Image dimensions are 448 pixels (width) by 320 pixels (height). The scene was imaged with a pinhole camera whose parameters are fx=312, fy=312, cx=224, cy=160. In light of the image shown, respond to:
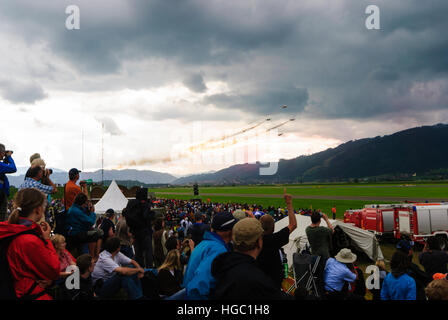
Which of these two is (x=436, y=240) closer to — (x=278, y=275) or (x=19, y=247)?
(x=278, y=275)

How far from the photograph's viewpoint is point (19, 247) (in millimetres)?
2678

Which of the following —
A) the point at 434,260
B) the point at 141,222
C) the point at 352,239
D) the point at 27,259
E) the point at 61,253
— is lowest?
the point at 352,239

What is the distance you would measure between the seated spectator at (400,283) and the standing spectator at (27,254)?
4640 mm

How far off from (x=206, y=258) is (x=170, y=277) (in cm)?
246

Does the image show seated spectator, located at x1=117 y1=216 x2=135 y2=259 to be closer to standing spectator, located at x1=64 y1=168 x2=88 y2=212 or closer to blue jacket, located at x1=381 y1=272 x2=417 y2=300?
standing spectator, located at x1=64 y1=168 x2=88 y2=212

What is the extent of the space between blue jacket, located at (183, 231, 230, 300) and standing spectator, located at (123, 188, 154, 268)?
402cm

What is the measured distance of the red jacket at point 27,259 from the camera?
8.77 ft

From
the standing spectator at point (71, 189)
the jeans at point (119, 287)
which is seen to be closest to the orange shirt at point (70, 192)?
the standing spectator at point (71, 189)

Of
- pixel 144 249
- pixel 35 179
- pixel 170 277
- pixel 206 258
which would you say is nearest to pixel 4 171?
pixel 35 179

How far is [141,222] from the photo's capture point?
7.07m

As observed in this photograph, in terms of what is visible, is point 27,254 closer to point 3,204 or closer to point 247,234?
point 247,234

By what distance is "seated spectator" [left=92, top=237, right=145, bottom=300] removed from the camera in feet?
14.5
